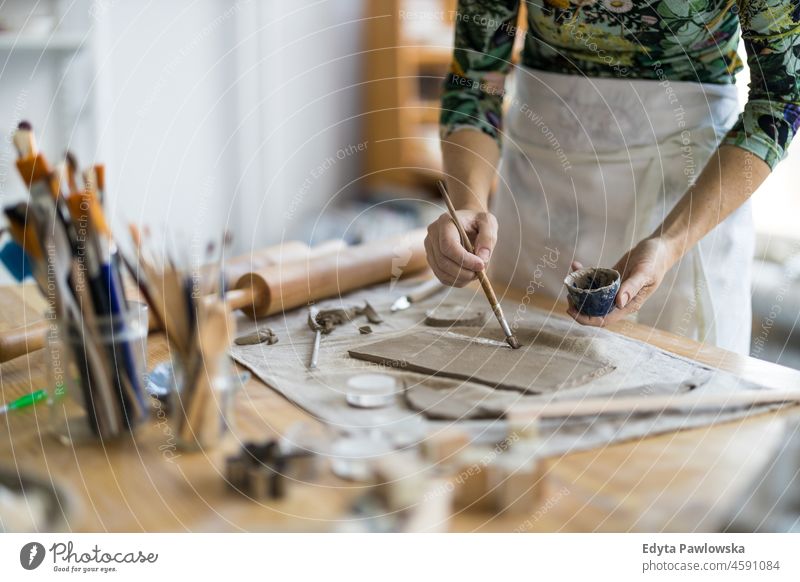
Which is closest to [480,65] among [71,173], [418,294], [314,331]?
[418,294]

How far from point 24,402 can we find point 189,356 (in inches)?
6.5

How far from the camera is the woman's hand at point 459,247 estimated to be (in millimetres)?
736

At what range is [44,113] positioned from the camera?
1.87 m

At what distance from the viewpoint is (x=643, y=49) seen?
834 millimetres

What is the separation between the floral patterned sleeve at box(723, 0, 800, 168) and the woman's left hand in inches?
5.4

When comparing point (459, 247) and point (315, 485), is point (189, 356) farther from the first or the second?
point (459, 247)

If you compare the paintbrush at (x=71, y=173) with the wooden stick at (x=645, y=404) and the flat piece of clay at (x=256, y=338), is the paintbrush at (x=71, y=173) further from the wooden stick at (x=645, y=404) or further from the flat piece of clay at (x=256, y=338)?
the wooden stick at (x=645, y=404)

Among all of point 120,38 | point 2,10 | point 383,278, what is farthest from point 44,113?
point 383,278

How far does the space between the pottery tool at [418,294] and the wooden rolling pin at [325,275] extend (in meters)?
0.05

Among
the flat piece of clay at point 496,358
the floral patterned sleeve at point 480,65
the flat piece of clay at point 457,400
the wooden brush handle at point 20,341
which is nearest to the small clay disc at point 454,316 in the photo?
the flat piece of clay at point 496,358

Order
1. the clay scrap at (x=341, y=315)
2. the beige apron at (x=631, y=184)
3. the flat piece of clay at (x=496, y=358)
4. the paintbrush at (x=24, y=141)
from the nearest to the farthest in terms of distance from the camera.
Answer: the paintbrush at (x=24, y=141)
the flat piece of clay at (x=496, y=358)
the clay scrap at (x=341, y=315)
the beige apron at (x=631, y=184)

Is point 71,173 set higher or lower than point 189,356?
higher

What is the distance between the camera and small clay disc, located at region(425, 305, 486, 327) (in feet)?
2.40

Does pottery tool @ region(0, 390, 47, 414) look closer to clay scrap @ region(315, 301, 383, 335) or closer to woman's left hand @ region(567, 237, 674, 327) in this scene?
clay scrap @ region(315, 301, 383, 335)
